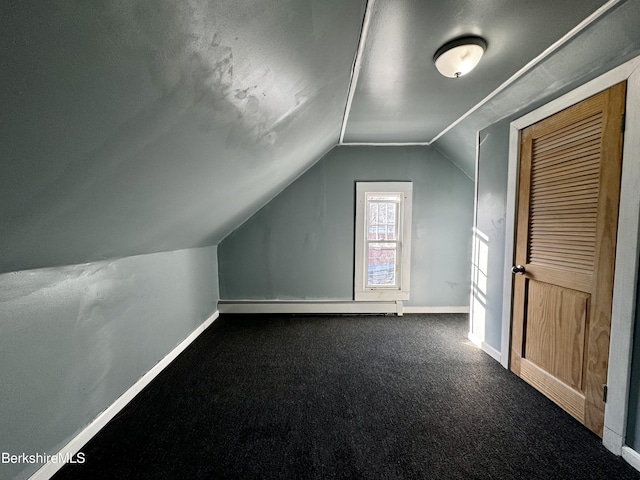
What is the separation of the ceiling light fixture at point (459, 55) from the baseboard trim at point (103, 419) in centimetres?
282

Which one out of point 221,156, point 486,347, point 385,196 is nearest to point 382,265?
point 385,196

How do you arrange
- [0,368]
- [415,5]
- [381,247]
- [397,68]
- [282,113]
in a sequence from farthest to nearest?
[381,247] < [397,68] < [282,113] < [415,5] < [0,368]

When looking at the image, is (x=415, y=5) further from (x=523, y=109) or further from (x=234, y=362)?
(x=234, y=362)

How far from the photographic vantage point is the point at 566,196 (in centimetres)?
172

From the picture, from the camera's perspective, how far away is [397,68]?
5.61 feet

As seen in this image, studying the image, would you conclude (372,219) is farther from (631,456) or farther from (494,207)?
(631,456)

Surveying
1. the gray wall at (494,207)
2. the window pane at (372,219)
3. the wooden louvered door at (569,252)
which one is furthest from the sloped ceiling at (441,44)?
the window pane at (372,219)

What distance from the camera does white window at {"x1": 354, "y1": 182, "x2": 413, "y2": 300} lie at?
347 cm

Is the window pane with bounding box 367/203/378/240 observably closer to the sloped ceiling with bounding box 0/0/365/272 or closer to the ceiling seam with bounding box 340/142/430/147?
the ceiling seam with bounding box 340/142/430/147

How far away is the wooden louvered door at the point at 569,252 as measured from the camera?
1464mm

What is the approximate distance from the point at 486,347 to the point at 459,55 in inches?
91.9

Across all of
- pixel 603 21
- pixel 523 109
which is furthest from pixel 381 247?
pixel 603 21

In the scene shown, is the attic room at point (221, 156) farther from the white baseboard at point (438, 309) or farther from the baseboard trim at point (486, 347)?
the white baseboard at point (438, 309)

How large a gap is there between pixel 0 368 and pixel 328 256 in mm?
2847
